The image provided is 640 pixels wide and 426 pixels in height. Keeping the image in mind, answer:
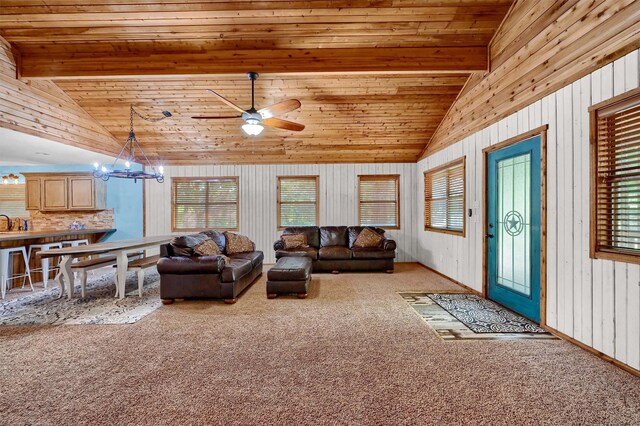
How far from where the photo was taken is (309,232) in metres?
6.94

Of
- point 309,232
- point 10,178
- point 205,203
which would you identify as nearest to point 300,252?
point 309,232

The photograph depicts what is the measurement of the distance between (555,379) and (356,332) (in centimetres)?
166

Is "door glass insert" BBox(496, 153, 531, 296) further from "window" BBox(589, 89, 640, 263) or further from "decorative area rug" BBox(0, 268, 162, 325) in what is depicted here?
"decorative area rug" BBox(0, 268, 162, 325)

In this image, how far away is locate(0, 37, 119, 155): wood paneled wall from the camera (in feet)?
13.7

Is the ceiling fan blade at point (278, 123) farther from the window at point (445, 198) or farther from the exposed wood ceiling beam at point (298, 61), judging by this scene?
the window at point (445, 198)

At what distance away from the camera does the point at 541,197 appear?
332 centimetres

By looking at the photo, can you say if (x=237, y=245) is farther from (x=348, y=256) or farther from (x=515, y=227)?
(x=515, y=227)

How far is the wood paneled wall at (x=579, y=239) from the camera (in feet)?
7.89

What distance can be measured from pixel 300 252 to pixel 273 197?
1.82 m

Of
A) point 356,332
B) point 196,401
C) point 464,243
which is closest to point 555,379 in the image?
point 356,332

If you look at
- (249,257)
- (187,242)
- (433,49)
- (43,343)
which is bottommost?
(43,343)

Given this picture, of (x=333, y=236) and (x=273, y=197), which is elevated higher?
(x=273, y=197)

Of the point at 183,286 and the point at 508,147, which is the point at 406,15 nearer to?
the point at 508,147

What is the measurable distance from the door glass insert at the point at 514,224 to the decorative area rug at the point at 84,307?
15.5ft
